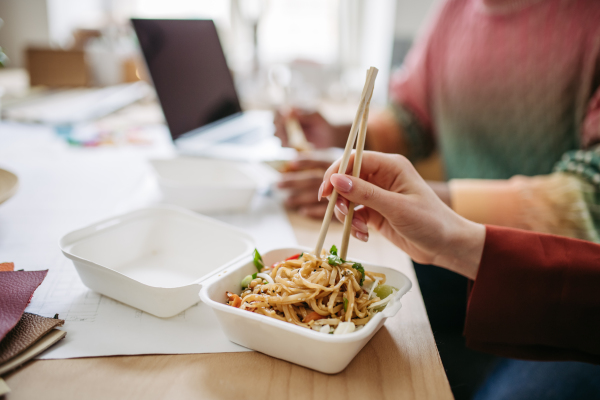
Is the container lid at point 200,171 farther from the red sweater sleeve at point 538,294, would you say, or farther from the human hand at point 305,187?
the red sweater sleeve at point 538,294

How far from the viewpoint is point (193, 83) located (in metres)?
1.26

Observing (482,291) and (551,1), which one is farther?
(551,1)

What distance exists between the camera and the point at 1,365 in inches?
18.7

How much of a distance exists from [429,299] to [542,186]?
411mm

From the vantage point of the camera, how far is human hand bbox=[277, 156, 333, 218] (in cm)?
102

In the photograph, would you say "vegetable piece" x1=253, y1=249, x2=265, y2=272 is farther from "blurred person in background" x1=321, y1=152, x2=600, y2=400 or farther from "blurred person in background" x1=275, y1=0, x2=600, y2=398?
"blurred person in background" x1=275, y1=0, x2=600, y2=398

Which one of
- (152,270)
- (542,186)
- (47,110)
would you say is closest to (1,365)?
(152,270)

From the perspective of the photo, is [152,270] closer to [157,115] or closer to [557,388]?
[557,388]

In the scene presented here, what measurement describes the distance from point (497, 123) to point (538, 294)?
77 cm

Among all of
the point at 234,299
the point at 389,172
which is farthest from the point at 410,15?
the point at 234,299

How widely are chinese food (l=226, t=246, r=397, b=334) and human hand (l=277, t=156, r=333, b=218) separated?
39 cm

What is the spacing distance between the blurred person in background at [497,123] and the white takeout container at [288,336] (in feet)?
0.46

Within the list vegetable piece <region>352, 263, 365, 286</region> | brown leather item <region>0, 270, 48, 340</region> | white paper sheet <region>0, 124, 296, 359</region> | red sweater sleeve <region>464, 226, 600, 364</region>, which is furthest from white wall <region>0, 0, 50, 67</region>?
red sweater sleeve <region>464, 226, 600, 364</region>

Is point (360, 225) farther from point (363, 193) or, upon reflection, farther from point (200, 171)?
point (200, 171)
